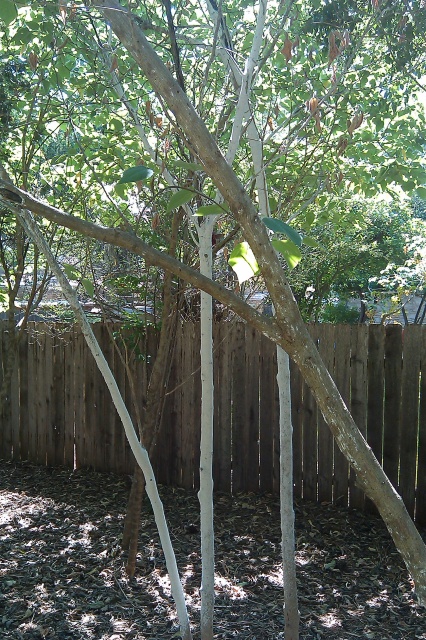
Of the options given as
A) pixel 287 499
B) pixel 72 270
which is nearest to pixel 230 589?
pixel 287 499

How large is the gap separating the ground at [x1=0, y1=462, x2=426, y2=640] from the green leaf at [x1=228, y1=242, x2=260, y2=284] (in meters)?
2.53

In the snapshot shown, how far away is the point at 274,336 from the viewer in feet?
5.08

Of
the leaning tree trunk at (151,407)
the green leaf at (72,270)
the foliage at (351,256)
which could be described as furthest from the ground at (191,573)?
the foliage at (351,256)

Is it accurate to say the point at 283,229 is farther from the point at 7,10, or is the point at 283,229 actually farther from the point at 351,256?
the point at 351,256

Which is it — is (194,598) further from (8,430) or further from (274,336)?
(8,430)

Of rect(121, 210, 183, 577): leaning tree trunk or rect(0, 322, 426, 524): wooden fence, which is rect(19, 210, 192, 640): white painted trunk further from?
rect(0, 322, 426, 524): wooden fence

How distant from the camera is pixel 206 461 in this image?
2.87 metres

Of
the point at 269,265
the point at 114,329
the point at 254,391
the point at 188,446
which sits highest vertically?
the point at 269,265

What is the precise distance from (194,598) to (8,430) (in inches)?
170

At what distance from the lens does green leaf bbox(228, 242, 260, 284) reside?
135cm

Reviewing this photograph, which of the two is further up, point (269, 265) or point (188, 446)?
point (269, 265)

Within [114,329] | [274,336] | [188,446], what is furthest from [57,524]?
[274,336]

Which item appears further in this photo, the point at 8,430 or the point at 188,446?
the point at 8,430

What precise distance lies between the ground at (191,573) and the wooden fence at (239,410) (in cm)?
30
